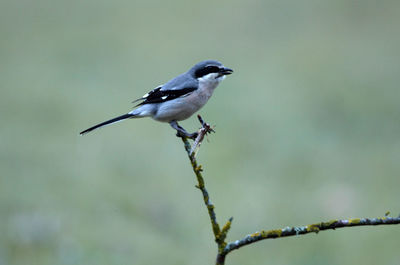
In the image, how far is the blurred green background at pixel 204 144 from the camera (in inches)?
275

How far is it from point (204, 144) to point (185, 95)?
5.82 metres

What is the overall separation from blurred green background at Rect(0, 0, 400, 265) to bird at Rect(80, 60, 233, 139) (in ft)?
8.45

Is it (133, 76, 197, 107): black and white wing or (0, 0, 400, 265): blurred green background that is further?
(0, 0, 400, 265): blurred green background

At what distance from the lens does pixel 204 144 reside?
9.93 metres

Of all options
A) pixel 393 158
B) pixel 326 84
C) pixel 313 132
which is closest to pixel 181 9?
pixel 326 84

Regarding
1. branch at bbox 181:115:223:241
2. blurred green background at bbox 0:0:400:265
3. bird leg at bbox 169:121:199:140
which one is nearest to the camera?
branch at bbox 181:115:223:241

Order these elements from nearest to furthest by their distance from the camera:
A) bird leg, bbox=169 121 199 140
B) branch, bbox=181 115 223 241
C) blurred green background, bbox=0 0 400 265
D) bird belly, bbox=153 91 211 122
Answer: branch, bbox=181 115 223 241, bird leg, bbox=169 121 199 140, bird belly, bbox=153 91 211 122, blurred green background, bbox=0 0 400 265

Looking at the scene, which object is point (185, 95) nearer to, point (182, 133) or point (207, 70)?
point (207, 70)

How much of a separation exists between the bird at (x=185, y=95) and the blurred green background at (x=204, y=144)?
2574 mm

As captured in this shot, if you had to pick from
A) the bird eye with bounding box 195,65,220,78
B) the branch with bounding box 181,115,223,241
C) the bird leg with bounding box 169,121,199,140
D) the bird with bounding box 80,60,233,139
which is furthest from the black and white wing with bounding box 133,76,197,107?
the branch with bounding box 181,115,223,241

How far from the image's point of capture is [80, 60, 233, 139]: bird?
4.07 m

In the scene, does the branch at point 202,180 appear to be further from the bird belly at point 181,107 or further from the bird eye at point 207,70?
the bird eye at point 207,70

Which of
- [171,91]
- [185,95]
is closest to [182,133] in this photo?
[185,95]

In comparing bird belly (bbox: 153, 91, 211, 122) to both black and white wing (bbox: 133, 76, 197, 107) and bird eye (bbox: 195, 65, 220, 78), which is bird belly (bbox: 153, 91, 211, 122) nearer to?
black and white wing (bbox: 133, 76, 197, 107)
